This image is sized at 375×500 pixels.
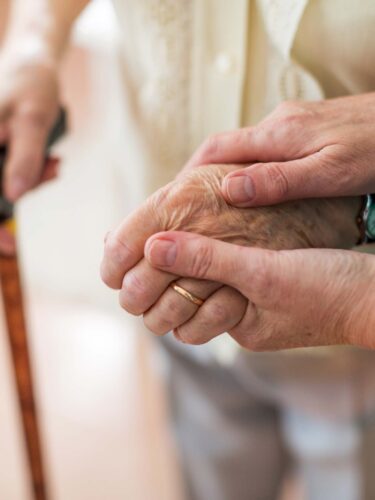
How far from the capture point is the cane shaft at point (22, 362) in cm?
99

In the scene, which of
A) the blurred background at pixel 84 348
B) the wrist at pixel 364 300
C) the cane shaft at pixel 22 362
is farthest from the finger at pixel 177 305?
the blurred background at pixel 84 348

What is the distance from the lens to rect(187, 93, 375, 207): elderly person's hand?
0.58 metres

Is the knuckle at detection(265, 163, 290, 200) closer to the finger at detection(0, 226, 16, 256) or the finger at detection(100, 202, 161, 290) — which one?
the finger at detection(100, 202, 161, 290)

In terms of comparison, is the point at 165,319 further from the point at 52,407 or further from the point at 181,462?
the point at 52,407

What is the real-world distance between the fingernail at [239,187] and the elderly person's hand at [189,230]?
0.01 meters

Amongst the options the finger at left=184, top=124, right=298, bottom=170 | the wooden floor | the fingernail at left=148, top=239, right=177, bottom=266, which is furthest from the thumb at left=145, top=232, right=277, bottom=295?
the wooden floor

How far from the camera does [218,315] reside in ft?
1.92

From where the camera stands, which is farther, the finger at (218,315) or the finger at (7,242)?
the finger at (7,242)

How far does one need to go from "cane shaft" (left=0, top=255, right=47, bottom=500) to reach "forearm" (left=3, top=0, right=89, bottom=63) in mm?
286

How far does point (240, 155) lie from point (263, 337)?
0.17 meters

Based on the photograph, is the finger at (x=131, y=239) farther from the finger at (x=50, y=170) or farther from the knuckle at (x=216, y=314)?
the finger at (x=50, y=170)

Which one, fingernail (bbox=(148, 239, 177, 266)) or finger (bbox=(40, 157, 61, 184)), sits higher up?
fingernail (bbox=(148, 239, 177, 266))

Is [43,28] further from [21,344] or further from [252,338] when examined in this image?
[252,338]

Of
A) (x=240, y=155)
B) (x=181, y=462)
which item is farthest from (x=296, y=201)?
(x=181, y=462)
